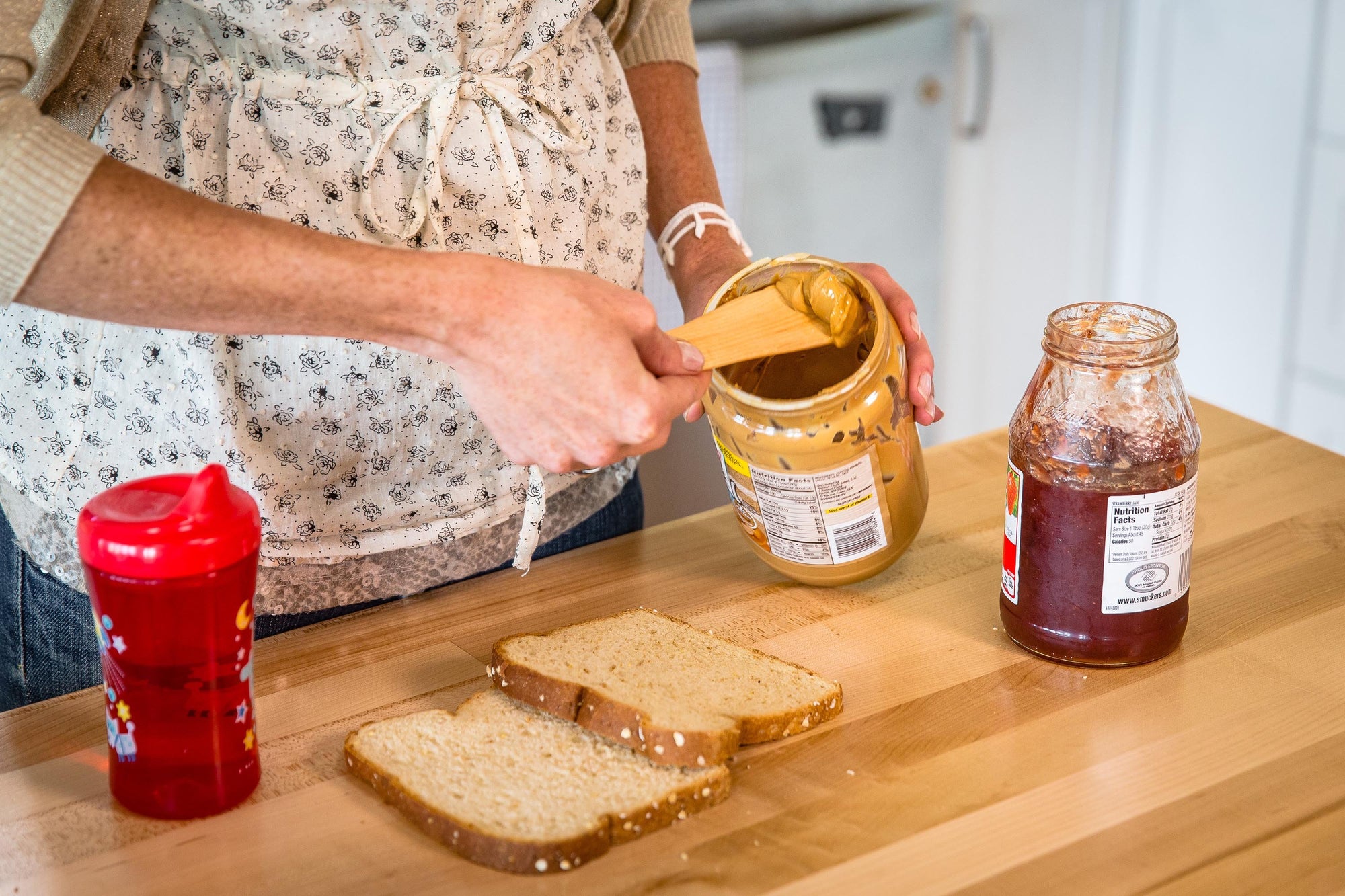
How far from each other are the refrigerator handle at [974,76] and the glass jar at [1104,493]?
193 centimetres

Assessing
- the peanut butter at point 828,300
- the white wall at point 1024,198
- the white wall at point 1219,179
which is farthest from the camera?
the white wall at point 1024,198

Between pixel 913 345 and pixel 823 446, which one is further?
pixel 913 345

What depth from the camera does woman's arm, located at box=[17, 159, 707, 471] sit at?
711mm

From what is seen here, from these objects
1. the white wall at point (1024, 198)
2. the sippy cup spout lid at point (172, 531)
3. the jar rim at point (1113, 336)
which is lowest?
the white wall at point (1024, 198)

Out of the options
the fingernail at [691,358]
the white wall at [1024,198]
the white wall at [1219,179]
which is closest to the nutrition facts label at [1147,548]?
the fingernail at [691,358]

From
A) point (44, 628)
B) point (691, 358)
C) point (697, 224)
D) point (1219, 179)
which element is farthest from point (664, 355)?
point (1219, 179)

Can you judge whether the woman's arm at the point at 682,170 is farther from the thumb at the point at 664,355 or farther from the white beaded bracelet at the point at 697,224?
the thumb at the point at 664,355

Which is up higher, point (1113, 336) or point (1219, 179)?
point (1113, 336)

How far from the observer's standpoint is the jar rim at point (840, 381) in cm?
86

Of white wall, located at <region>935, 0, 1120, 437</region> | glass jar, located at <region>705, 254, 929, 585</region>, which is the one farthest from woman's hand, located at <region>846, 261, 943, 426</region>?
white wall, located at <region>935, 0, 1120, 437</region>

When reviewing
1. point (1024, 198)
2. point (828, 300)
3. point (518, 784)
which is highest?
point (828, 300)

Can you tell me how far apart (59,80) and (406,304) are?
309mm

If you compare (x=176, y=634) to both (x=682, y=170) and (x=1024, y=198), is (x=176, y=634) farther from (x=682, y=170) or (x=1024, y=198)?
(x=1024, y=198)

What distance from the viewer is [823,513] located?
3.03 feet
